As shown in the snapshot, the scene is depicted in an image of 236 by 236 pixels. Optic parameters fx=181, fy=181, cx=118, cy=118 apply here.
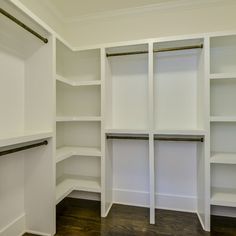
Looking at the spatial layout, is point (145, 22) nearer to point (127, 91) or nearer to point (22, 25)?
point (127, 91)

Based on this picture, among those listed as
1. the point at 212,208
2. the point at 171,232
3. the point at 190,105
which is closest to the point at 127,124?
the point at 190,105

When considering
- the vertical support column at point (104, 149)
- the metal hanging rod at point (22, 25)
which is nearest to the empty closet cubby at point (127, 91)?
the vertical support column at point (104, 149)

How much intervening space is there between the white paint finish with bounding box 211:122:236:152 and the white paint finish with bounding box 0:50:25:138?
210 cm

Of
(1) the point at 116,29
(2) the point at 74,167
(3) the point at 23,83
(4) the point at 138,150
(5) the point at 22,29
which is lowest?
(2) the point at 74,167

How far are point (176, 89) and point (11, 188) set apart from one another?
6.71ft

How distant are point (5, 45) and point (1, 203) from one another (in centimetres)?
139

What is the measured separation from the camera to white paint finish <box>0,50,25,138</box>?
161 centimetres

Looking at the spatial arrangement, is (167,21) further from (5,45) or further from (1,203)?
(1,203)

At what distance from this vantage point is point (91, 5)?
227cm

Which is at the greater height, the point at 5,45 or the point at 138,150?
the point at 5,45

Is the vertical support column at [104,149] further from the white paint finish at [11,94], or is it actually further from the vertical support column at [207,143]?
the vertical support column at [207,143]

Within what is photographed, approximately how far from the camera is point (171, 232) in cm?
179

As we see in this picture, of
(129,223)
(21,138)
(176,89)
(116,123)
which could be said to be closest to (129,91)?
(116,123)

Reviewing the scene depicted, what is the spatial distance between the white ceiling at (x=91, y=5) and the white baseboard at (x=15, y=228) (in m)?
2.45
